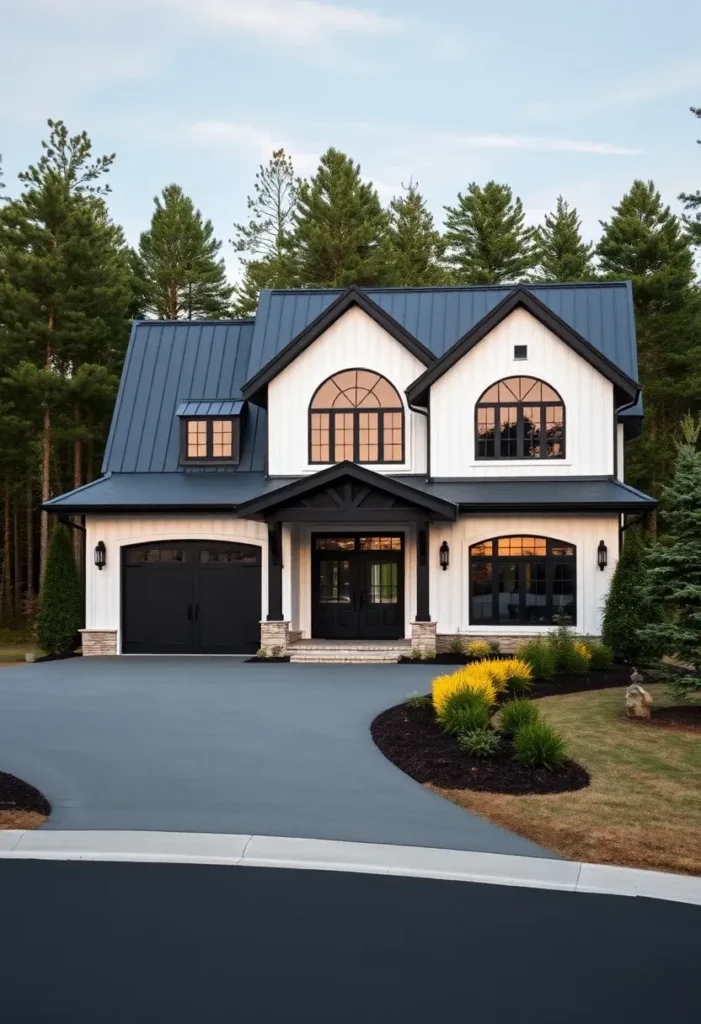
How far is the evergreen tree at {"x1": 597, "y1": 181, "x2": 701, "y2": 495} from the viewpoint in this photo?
3697 cm

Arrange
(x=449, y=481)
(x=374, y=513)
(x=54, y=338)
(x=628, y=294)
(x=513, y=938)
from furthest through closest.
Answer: (x=54, y=338) < (x=628, y=294) < (x=449, y=481) < (x=374, y=513) < (x=513, y=938)

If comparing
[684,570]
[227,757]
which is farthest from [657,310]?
[227,757]

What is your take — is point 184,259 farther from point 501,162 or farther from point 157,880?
point 157,880

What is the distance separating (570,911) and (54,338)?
32.6 meters

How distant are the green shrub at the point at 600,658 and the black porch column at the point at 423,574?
402cm

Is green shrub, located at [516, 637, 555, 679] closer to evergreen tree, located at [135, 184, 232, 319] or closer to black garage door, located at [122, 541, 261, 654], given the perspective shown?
black garage door, located at [122, 541, 261, 654]

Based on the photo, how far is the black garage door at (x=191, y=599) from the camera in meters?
22.7

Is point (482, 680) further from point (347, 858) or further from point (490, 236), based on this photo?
point (490, 236)

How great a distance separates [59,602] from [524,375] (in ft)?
40.4

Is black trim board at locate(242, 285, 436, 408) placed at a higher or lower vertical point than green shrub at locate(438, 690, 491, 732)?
higher

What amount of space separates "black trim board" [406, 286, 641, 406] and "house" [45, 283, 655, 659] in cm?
5

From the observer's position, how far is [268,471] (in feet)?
76.1

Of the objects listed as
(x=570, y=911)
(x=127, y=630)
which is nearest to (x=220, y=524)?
(x=127, y=630)

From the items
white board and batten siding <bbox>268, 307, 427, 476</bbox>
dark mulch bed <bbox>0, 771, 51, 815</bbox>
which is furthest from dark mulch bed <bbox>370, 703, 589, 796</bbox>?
white board and batten siding <bbox>268, 307, 427, 476</bbox>
